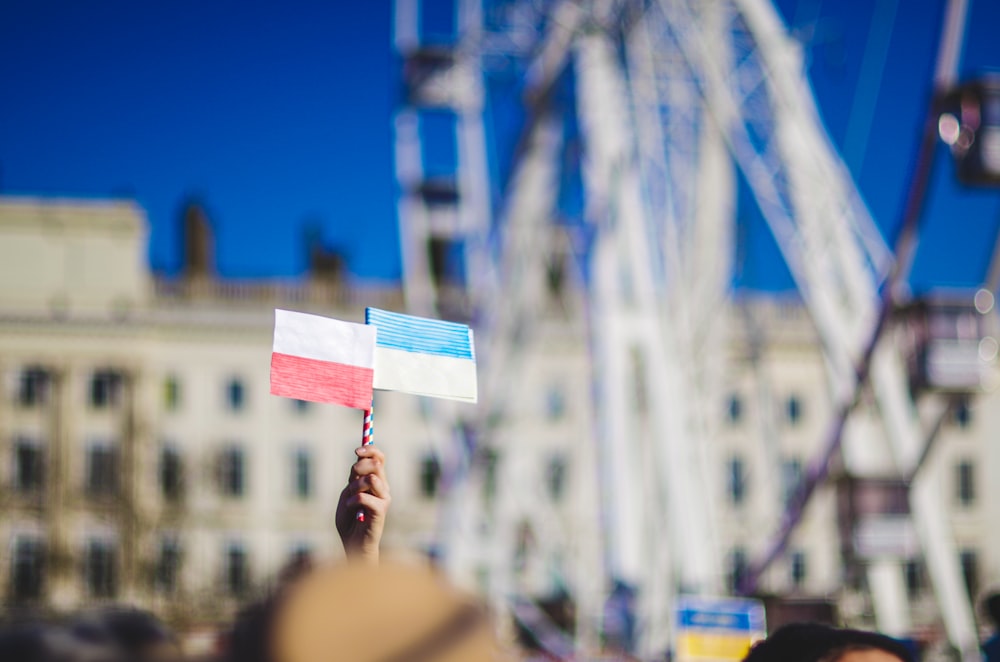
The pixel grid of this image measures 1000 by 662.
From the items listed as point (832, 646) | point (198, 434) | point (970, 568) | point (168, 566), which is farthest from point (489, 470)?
point (970, 568)

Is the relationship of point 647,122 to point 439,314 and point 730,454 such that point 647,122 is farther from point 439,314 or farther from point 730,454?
point 730,454

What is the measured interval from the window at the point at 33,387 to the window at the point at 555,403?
50.5 ft

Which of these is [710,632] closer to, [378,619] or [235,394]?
[378,619]

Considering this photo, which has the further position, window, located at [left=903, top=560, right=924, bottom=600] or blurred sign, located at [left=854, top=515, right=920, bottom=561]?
window, located at [left=903, top=560, right=924, bottom=600]

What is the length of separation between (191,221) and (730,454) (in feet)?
61.3

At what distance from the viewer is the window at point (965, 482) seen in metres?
49.7

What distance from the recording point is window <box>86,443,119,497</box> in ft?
143

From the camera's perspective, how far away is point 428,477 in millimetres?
47344

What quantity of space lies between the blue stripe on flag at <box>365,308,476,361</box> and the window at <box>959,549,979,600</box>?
4793 centimetres

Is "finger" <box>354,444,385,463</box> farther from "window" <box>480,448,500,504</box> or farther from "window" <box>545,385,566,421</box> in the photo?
"window" <box>545,385,566,421</box>

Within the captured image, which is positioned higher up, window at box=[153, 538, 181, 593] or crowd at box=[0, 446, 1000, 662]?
crowd at box=[0, 446, 1000, 662]

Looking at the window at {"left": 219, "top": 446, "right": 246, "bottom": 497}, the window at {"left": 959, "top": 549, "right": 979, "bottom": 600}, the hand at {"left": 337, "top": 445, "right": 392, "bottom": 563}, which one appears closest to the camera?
the hand at {"left": 337, "top": 445, "right": 392, "bottom": 563}

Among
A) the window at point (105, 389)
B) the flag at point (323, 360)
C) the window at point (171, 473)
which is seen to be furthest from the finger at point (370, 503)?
the window at point (105, 389)

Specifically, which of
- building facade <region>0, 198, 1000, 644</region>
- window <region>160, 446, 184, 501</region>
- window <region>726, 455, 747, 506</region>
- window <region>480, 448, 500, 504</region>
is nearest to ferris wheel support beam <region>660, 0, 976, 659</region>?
window <region>480, 448, 500, 504</region>
